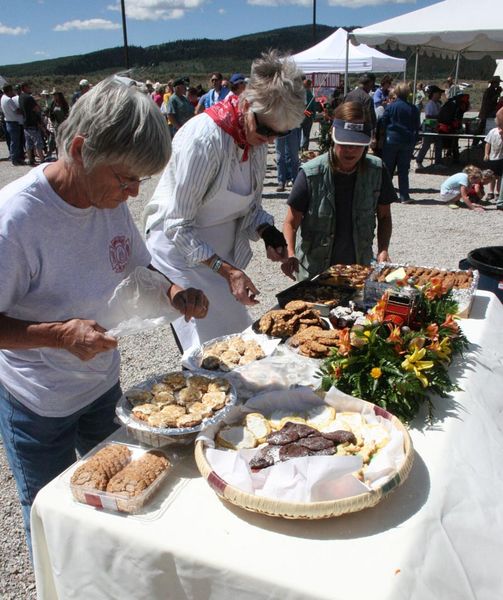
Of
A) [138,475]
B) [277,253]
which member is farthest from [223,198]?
[138,475]

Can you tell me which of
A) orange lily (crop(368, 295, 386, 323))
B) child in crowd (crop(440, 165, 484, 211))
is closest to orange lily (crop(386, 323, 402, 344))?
orange lily (crop(368, 295, 386, 323))

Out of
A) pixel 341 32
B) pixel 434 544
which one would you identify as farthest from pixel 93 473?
pixel 341 32

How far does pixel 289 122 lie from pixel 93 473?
4.87 feet

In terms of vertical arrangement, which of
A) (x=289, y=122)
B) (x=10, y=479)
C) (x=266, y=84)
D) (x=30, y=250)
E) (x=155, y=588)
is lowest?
(x=10, y=479)

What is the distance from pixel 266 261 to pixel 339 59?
1009 centimetres

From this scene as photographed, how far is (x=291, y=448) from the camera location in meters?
1.38

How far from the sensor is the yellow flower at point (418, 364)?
66.4 inches

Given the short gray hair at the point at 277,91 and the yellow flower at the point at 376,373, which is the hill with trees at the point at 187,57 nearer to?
the short gray hair at the point at 277,91

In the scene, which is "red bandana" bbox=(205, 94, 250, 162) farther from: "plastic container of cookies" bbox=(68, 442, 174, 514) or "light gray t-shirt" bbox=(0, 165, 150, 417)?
"plastic container of cookies" bbox=(68, 442, 174, 514)

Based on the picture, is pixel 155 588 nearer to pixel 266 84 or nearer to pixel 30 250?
pixel 30 250

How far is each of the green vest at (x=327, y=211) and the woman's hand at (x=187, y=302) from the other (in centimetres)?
150

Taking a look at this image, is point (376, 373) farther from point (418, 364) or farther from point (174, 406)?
point (174, 406)

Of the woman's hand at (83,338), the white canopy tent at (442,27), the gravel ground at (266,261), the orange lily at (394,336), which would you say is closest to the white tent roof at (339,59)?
the gravel ground at (266,261)

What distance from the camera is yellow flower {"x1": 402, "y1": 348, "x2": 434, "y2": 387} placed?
1.69 m
